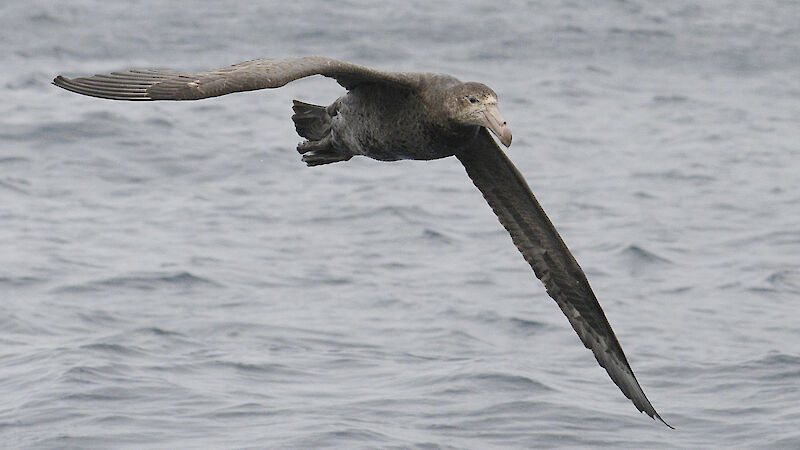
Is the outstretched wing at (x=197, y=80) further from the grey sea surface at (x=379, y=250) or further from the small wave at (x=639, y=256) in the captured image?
the small wave at (x=639, y=256)

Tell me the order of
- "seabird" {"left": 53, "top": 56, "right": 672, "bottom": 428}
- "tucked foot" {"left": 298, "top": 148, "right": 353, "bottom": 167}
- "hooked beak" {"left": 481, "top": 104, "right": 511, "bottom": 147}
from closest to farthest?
"seabird" {"left": 53, "top": 56, "right": 672, "bottom": 428} → "hooked beak" {"left": 481, "top": 104, "right": 511, "bottom": 147} → "tucked foot" {"left": 298, "top": 148, "right": 353, "bottom": 167}

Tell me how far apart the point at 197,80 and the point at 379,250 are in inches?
312

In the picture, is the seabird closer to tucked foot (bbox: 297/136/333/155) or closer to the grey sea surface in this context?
tucked foot (bbox: 297/136/333/155)

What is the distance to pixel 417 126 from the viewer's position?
860 centimetres

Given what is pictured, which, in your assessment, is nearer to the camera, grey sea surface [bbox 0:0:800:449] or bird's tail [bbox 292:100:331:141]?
bird's tail [bbox 292:100:331:141]

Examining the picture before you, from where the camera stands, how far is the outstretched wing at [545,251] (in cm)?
986

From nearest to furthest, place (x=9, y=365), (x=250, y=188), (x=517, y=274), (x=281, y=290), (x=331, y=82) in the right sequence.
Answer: (x=9, y=365) < (x=281, y=290) < (x=517, y=274) < (x=250, y=188) < (x=331, y=82)

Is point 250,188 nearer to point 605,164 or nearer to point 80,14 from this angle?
point 605,164

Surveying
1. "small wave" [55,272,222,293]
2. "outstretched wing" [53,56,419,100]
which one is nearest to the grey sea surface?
"small wave" [55,272,222,293]

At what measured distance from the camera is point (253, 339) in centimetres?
1262

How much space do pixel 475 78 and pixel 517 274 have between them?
860 cm

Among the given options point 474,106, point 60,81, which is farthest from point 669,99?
point 60,81

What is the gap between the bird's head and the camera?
820 centimetres

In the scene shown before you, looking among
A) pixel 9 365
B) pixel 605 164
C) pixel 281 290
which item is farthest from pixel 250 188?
pixel 9 365
